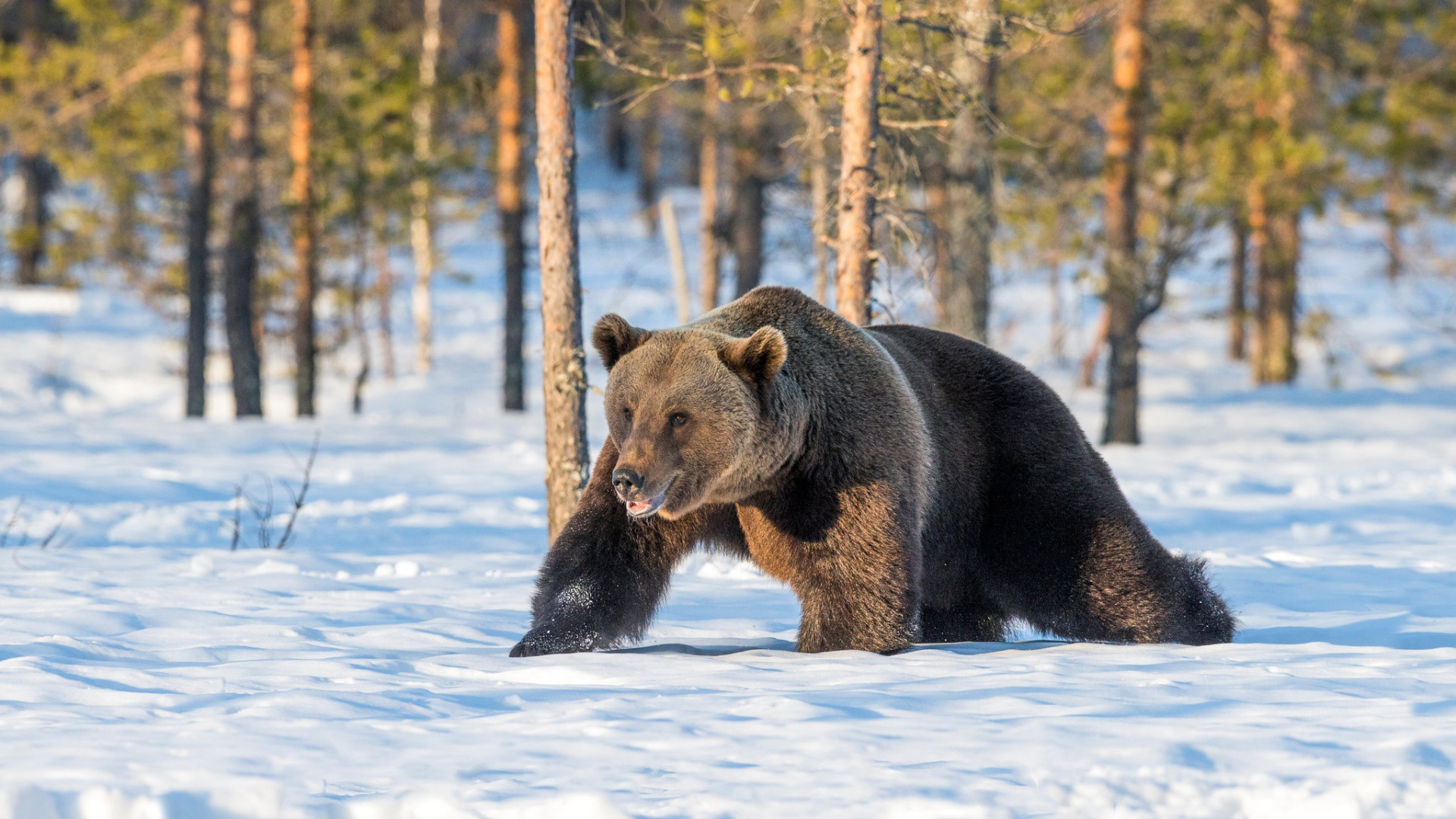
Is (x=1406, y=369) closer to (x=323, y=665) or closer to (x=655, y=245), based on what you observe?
(x=655, y=245)

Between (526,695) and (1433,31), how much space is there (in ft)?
69.0

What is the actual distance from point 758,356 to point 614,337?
554 mm

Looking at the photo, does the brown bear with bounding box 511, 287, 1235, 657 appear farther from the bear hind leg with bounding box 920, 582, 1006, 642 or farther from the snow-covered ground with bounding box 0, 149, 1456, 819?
the snow-covered ground with bounding box 0, 149, 1456, 819

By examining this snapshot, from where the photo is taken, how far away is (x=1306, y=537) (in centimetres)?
934

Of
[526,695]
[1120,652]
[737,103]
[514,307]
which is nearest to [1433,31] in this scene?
[737,103]

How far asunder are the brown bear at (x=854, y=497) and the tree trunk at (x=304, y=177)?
14377 mm

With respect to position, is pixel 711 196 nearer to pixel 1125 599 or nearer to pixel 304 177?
pixel 304 177

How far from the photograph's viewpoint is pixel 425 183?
23.5m

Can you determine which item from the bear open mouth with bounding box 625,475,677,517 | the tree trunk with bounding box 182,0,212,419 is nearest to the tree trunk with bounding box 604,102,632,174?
the tree trunk with bounding box 182,0,212,419

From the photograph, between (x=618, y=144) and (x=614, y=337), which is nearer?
(x=614, y=337)

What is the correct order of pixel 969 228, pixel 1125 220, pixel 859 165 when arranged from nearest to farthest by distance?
1. pixel 859 165
2. pixel 969 228
3. pixel 1125 220

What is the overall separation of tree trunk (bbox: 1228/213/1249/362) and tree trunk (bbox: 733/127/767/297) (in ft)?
21.2

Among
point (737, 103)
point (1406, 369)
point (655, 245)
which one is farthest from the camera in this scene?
point (655, 245)

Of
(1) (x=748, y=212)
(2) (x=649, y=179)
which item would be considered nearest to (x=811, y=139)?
(1) (x=748, y=212)
